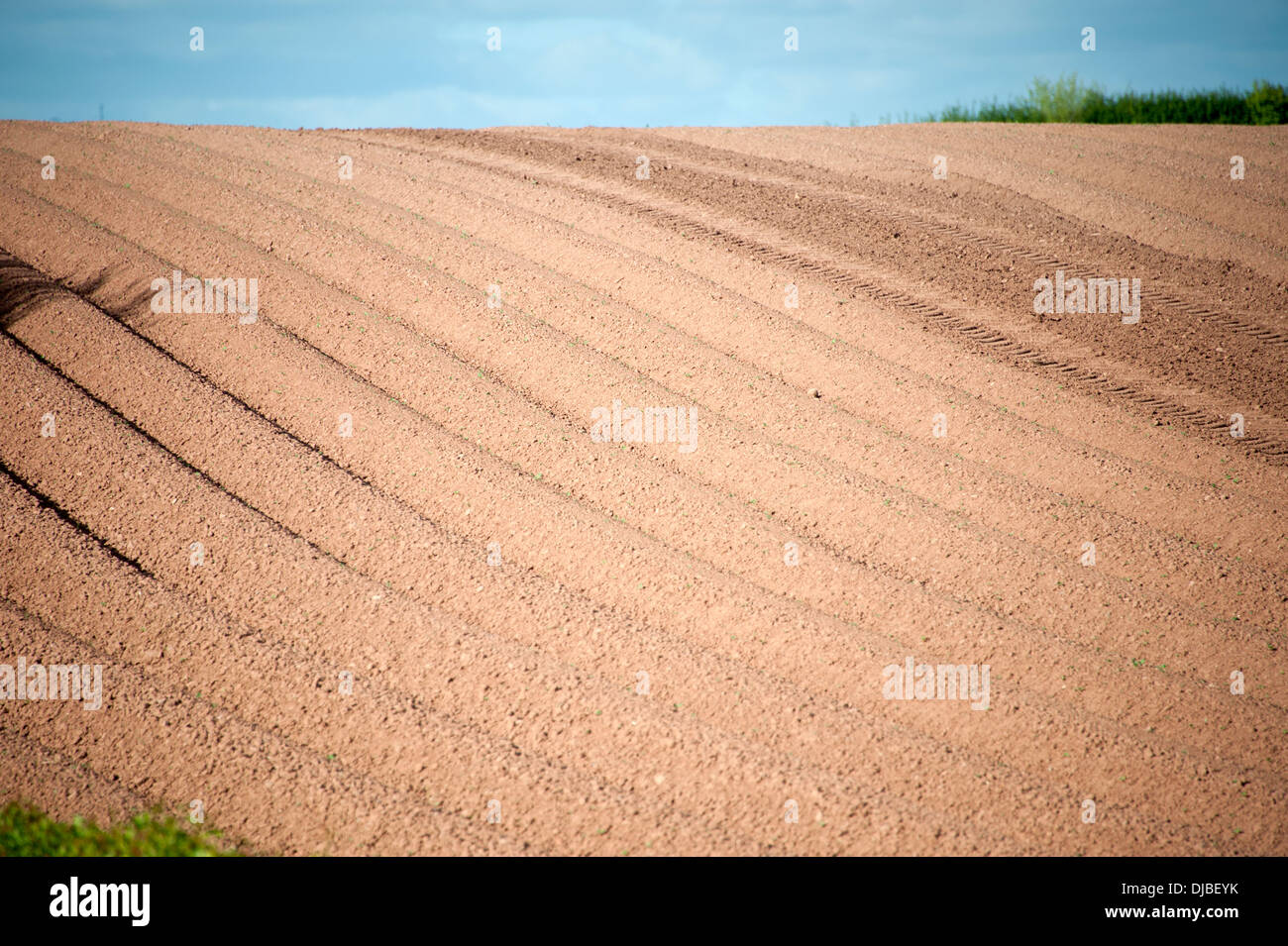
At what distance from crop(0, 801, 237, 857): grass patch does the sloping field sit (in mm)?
337

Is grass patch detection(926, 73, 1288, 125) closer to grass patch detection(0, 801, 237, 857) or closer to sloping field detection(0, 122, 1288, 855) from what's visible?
sloping field detection(0, 122, 1288, 855)

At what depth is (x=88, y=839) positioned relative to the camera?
4188 mm

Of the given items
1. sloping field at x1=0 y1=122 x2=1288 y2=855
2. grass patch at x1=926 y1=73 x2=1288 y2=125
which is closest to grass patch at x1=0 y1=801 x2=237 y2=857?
sloping field at x1=0 y1=122 x2=1288 y2=855

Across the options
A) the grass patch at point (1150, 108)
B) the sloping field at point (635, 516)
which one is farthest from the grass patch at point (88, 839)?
the grass patch at point (1150, 108)

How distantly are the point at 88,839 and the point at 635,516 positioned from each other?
4586 mm

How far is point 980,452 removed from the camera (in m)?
8.24

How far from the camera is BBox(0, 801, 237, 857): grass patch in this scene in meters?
4.11

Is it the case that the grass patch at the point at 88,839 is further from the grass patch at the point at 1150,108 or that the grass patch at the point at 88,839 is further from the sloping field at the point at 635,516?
the grass patch at the point at 1150,108

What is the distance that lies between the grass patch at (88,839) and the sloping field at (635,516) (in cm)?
34

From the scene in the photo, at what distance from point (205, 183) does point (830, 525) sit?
1115 cm

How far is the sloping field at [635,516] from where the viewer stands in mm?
5090
